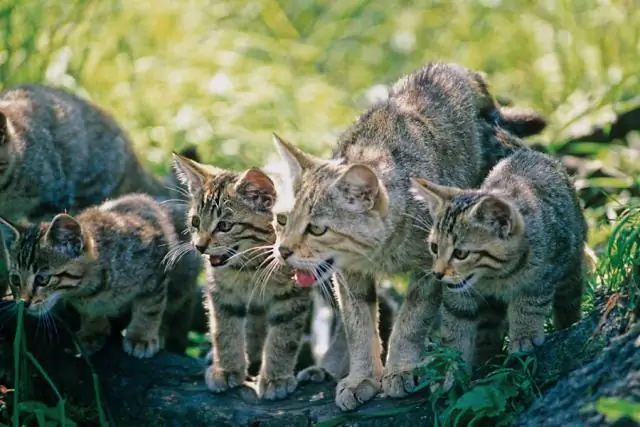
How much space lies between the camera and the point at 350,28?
13000 millimetres

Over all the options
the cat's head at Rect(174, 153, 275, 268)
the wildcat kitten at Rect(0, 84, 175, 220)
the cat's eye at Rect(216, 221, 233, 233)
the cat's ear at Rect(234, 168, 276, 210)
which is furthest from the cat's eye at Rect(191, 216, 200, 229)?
the wildcat kitten at Rect(0, 84, 175, 220)

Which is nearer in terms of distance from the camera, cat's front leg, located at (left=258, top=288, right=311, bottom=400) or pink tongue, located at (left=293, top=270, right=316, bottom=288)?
pink tongue, located at (left=293, top=270, right=316, bottom=288)

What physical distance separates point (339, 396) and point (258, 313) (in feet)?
3.19

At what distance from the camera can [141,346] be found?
6570 millimetres

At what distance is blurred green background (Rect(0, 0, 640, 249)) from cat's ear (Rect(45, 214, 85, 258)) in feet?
10.4

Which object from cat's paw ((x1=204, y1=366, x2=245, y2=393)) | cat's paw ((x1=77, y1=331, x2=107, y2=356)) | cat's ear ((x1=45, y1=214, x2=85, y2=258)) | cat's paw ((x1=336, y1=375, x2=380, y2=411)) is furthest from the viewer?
cat's paw ((x1=77, y1=331, x2=107, y2=356))

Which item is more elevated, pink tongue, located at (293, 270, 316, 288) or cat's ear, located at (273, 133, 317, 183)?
cat's ear, located at (273, 133, 317, 183)

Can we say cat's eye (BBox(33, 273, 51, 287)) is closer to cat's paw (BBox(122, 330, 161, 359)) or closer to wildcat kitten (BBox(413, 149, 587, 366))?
cat's paw (BBox(122, 330, 161, 359))

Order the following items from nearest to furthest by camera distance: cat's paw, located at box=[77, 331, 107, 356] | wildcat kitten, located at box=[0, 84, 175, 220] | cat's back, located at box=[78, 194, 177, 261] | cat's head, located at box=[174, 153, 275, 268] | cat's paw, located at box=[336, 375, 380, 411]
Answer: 1. cat's paw, located at box=[336, 375, 380, 411]
2. cat's head, located at box=[174, 153, 275, 268]
3. cat's back, located at box=[78, 194, 177, 261]
4. cat's paw, located at box=[77, 331, 107, 356]
5. wildcat kitten, located at box=[0, 84, 175, 220]

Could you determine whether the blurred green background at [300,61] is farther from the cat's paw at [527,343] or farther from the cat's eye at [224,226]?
the cat's eye at [224,226]

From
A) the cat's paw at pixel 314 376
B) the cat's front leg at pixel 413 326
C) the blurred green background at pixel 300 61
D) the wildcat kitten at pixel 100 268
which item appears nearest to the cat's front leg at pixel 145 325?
the wildcat kitten at pixel 100 268

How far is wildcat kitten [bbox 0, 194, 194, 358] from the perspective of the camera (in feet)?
20.5

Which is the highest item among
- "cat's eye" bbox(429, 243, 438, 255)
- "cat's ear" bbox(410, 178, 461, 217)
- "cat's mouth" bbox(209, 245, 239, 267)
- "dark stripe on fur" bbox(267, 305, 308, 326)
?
"cat's ear" bbox(410, 178, 461, 217)

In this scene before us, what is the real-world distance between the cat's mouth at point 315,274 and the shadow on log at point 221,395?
0.66m
